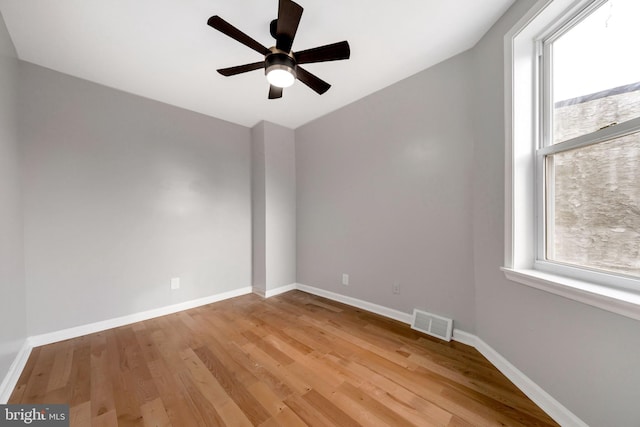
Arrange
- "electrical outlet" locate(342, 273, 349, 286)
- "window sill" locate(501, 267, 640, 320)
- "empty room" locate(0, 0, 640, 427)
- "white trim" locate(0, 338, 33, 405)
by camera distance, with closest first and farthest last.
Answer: "window sill" locate(501, 267, 640, 320) < "empty room" locate(0, 0, 640, 427) < "white trim" locate(0, 338, 33, 405) < "electrical outlet" locate(342, 273, 349, 286)

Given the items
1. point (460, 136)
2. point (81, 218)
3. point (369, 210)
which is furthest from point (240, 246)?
point (460, 136)

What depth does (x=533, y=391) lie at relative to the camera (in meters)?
1.38

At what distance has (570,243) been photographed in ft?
4.57

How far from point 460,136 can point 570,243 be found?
113cm

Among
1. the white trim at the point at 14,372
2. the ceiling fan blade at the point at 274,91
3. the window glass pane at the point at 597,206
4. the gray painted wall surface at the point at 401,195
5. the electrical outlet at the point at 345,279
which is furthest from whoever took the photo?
the electrical outlet at the point at 345,279

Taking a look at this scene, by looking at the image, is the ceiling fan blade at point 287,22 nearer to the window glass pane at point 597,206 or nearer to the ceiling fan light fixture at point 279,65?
the ceiling fan light fixture at point 279,65

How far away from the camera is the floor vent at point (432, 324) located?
207 centimetres

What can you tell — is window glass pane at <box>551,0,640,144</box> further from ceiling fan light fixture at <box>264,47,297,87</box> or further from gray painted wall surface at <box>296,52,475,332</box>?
ceiling fan light fixture at <box>264,47,297,87</box>

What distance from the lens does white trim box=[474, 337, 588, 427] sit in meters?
1.19

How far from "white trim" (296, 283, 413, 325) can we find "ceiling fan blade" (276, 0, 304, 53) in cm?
263

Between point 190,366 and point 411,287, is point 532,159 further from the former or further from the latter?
point 190,366

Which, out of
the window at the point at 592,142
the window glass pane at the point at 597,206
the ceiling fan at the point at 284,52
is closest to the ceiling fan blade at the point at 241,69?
the ceiling fan at the point at 284,52

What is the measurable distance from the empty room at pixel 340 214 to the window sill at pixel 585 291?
0.01 meters

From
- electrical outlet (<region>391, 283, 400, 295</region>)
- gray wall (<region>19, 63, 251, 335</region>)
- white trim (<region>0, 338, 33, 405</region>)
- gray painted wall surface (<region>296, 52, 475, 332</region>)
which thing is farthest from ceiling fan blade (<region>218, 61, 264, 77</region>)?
white trim (<region>0, 338, 33, 405</region>)
